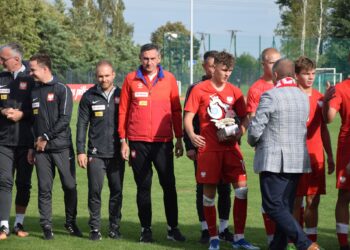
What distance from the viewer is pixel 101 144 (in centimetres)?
908

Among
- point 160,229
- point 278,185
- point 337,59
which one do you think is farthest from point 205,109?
point 337,59

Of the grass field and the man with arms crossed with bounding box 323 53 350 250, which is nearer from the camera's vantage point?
the man with arms crossed with bounding box 323 53 350 250

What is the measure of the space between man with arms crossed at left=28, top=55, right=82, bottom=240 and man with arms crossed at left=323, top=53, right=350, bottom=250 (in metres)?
3.30

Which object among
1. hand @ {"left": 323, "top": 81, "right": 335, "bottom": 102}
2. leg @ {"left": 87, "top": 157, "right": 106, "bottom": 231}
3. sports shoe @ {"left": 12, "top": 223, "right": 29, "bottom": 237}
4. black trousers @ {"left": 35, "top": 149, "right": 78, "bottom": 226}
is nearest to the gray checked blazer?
hand @ {"left": 323, "top": 81, "right": 335, "bottom": 102}

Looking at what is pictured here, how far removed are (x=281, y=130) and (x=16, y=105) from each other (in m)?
3.76

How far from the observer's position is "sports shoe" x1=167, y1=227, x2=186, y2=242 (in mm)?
9039

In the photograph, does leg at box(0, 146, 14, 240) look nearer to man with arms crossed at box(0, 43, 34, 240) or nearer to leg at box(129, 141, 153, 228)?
man with arms crossed at box(0, 43, 34, 240)

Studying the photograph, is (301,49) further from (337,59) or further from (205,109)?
(205,109)

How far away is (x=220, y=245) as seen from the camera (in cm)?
873

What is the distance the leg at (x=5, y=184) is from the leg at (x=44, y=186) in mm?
428

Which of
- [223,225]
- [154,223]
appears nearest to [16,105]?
[154,223]

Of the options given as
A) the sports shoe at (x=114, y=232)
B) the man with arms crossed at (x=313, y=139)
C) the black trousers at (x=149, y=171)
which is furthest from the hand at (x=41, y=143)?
the man with arms crossed at (x=313, y=139)

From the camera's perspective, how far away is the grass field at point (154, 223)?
871 centimetres

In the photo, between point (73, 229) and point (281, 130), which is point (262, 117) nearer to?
point (281, 130)
